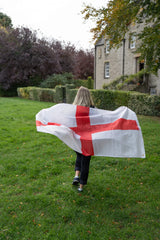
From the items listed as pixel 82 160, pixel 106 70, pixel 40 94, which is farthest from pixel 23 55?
pixel 82 160

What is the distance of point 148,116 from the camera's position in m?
12.6

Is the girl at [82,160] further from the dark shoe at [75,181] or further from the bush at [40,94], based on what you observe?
the bush at [40,94]

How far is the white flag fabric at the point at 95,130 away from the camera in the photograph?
3.86 m

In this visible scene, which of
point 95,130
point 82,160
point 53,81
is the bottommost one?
point 82,160

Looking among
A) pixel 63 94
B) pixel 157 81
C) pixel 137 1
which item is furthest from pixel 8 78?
pixel 137 1

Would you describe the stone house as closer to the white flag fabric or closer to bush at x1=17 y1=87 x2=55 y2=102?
bush at x1=17 y1=87 x2=55 y2=102

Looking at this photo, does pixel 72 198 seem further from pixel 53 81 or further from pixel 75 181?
pixel 53 81

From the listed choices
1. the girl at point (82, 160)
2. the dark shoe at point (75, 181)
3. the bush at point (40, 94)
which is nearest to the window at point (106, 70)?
the bush at point (40, 94)

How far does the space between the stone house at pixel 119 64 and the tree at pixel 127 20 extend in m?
13.7

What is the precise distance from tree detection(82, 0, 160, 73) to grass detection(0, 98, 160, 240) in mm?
3849

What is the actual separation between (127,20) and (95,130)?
5526mm

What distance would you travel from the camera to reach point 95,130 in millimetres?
4188

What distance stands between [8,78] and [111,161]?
26776mm

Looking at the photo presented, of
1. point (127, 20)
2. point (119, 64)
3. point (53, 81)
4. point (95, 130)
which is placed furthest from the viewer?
point (53, 81)
